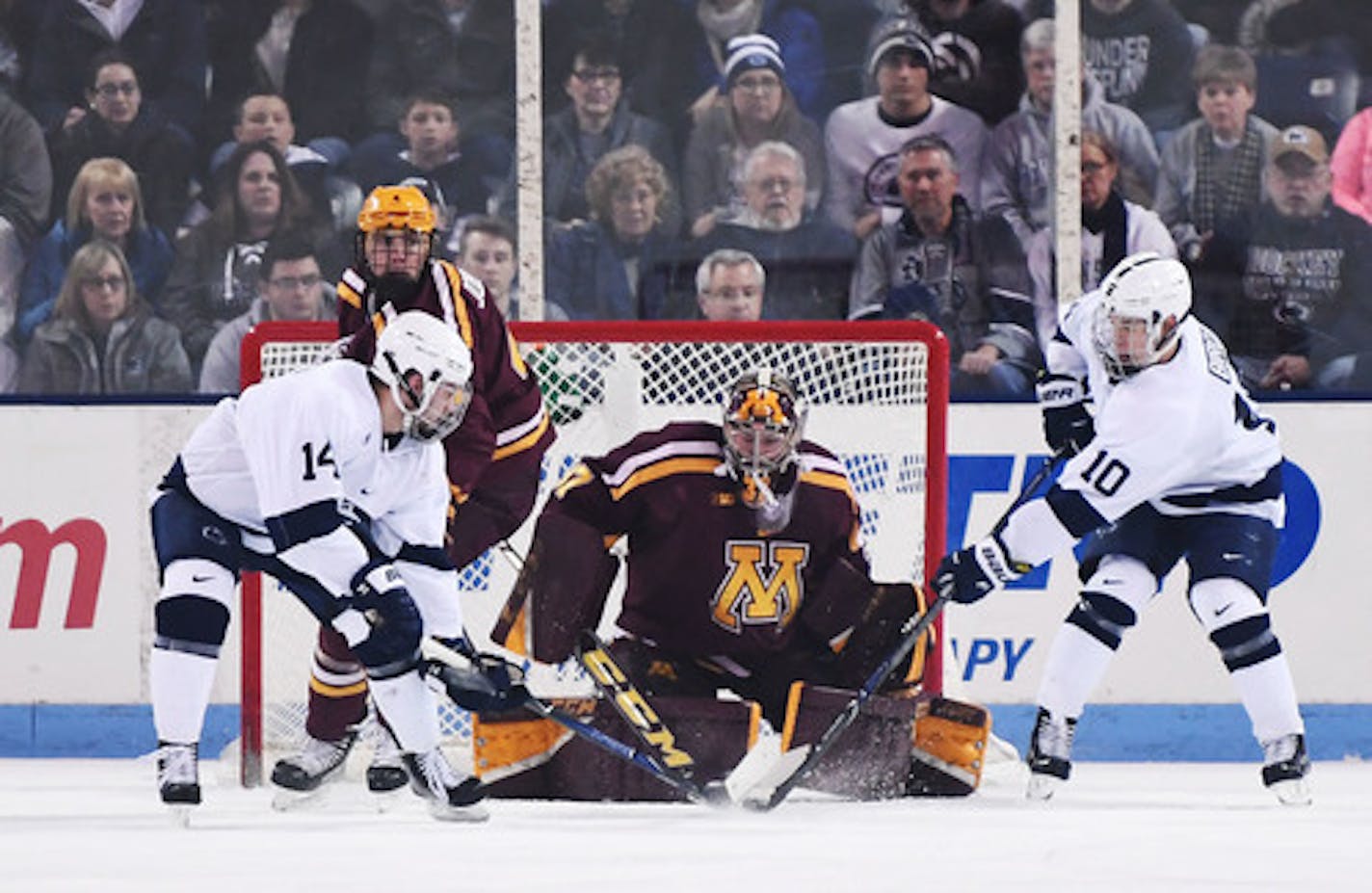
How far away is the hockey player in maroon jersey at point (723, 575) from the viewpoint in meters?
4.95

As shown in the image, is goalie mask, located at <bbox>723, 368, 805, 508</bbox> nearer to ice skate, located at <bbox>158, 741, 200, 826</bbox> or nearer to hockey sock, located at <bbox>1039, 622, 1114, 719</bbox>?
hockey sock, located at <bbox>1039, 622, 1114, 719</bbox>

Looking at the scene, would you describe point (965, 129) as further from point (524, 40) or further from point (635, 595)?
point (635, 595)

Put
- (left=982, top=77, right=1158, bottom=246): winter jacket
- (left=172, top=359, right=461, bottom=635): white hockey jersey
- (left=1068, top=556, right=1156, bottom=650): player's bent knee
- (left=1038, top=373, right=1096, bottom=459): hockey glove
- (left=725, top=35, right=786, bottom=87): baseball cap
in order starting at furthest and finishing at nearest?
(left=725, top=35, right=786, bottom=87): baseball cap, (left=982, top=77, right=1158, bottom=246): winter jacket, (left=1038, top=373, right=1096, bottom=459): hockey glove, (left=1068, top=556, right=1156, bottom=650): player's bent knee, (left=172, top=359, right=461, bottom=635): white hockey jersey

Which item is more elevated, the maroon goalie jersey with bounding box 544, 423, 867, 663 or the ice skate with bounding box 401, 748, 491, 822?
the maroon goalie jersey with bounding box 544, 423, 867, 663

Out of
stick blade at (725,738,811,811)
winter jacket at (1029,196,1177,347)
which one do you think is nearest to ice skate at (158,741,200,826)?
stick blade at (725,738,811,811)

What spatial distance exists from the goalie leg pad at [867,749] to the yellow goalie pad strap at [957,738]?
0.16ft

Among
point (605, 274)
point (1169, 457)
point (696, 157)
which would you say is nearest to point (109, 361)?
point (605, 274)

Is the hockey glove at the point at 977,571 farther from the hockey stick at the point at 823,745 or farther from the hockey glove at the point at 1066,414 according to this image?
the hockey glove at the point at 1066,414

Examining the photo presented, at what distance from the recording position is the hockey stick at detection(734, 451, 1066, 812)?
4.68 m

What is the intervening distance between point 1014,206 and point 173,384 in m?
1.85

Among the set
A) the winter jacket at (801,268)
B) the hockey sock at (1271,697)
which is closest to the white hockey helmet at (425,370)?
the hockey sock at (1271,697)

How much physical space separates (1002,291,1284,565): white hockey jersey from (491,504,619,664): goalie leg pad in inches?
28.3

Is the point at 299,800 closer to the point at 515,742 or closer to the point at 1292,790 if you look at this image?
the point at 515,742

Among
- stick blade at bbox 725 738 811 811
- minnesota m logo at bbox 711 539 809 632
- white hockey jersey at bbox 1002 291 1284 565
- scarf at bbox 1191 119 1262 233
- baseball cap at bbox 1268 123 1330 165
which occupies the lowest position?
stick blade at bbox 725 738 811 811
